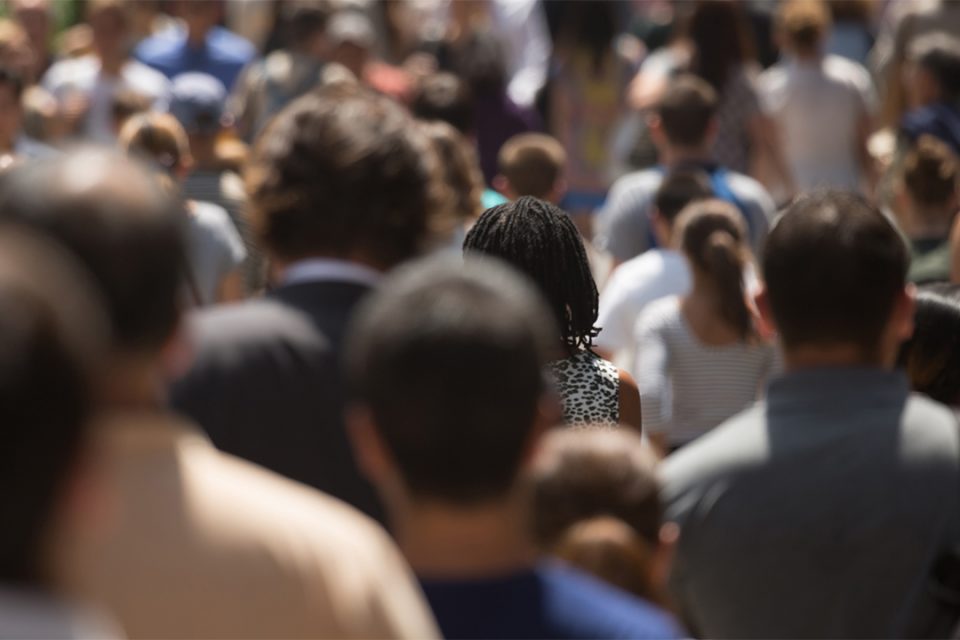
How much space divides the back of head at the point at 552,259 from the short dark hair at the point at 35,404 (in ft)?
9.52

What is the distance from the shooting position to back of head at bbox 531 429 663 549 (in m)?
3.28

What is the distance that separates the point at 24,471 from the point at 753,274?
18.9ft

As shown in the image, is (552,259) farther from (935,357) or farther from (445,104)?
(445,104)

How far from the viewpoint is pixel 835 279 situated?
12.7ft

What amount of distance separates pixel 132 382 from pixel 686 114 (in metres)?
6.26

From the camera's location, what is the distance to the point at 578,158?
11.6 metres

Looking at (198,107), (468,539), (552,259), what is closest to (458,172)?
(198,107)

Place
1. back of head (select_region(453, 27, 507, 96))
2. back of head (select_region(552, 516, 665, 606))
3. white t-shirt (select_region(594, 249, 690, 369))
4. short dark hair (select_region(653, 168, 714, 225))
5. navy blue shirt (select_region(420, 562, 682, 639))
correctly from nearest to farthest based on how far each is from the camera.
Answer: navy blue shirt (select_region(420, 562, 682, 639)), back of head (select_region(552, 516, 665, 606)), white t-shirt (select_region(594, 249, 690, 369)), short dark hair (select_region(653, 168, 714, 225)), back of head (select_region(453, 27, 507, 96))

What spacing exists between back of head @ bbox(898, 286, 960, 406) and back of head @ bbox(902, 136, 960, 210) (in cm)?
292

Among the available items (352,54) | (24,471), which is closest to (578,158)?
(352,54)

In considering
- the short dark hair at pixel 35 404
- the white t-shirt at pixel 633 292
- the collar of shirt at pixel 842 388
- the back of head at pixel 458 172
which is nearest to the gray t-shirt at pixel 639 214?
the white t-shirt at pixel 633 292

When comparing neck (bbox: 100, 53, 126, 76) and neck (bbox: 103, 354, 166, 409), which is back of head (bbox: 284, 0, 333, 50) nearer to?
neck (bbox: 100, 53, 126, 76)

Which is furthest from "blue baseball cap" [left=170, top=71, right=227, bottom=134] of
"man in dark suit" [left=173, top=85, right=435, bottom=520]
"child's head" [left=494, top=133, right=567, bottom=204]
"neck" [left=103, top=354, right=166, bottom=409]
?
"neck" [left=103, top=354, right=166, bottom=409]

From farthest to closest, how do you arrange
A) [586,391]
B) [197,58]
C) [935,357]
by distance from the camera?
[197,58] → [935,357] → [586,391]
